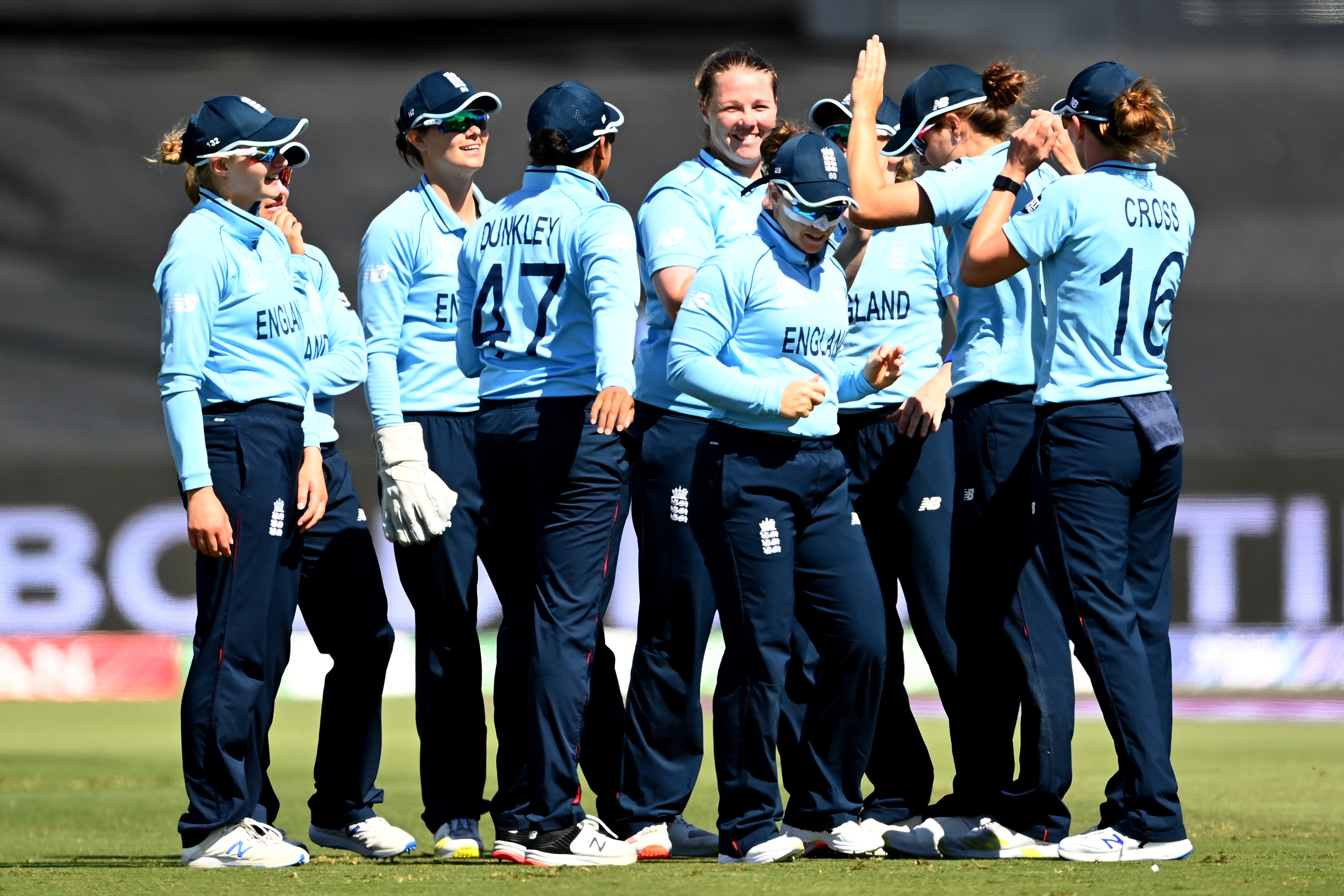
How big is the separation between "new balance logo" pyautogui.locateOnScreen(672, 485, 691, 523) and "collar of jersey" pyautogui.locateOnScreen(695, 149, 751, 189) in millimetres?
1039

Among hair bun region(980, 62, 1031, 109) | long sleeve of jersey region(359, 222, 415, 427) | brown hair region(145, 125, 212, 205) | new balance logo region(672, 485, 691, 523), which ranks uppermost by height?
hair bun region(980, 62, 1031, 109)

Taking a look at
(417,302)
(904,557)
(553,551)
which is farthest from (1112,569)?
(417,302)

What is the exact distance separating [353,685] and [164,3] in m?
10.9

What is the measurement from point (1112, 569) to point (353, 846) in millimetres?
2483

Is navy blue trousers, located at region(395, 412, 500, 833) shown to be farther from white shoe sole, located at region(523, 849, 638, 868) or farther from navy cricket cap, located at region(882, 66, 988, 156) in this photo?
navy cricket cap, located at region(882, 66, 988, 156)

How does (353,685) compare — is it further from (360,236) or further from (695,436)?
(360,236)

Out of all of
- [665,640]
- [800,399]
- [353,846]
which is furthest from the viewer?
[353,846]

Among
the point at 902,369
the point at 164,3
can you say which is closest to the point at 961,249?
the point at 902,369

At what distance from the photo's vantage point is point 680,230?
5414 mm

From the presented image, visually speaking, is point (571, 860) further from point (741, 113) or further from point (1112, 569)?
point (741, 113)

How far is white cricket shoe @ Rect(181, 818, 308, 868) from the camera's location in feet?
16.4

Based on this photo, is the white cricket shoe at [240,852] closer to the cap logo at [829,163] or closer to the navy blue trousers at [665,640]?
the navy blue trousers at [665,640]

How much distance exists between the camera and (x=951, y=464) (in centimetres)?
561

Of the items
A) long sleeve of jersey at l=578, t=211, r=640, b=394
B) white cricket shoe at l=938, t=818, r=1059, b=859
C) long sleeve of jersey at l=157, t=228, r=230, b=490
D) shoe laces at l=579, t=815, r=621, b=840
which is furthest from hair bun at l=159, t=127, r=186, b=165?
white cricket shoe at l=938, t=818, r=1059, b=859
